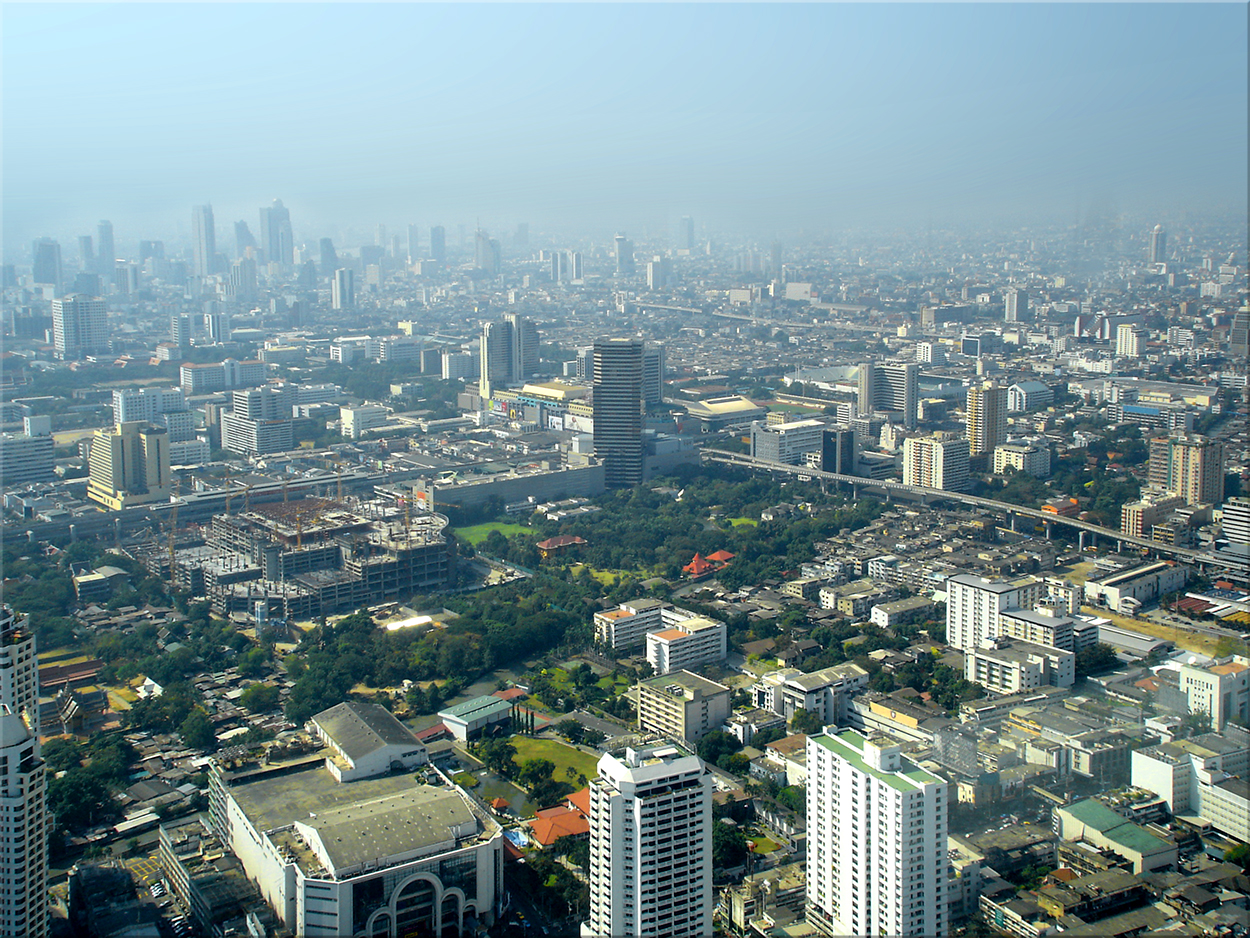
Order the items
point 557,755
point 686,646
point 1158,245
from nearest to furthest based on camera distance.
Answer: point 557,755 → point 686,646 → point 1158,245

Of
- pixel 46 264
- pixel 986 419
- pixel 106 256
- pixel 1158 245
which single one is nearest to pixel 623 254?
pixel 106 256

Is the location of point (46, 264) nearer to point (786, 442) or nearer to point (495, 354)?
point (495, 354)

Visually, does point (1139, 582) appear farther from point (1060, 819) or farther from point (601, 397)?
point (601, 397)

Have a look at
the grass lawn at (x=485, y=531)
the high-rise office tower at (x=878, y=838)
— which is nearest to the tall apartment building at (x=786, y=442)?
the grass lawn at (x=485, y=531)

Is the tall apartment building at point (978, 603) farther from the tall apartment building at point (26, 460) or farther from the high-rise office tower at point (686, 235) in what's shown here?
the high-rise office tower at point (686, 235)

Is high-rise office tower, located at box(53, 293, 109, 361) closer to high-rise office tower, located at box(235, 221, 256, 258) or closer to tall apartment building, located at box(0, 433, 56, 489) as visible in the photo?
tall apartment building, located at box(0, 433, 56, 489)

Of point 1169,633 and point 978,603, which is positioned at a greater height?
point 978,603

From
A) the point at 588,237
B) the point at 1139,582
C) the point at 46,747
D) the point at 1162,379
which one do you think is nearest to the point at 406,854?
the point at 46,747
